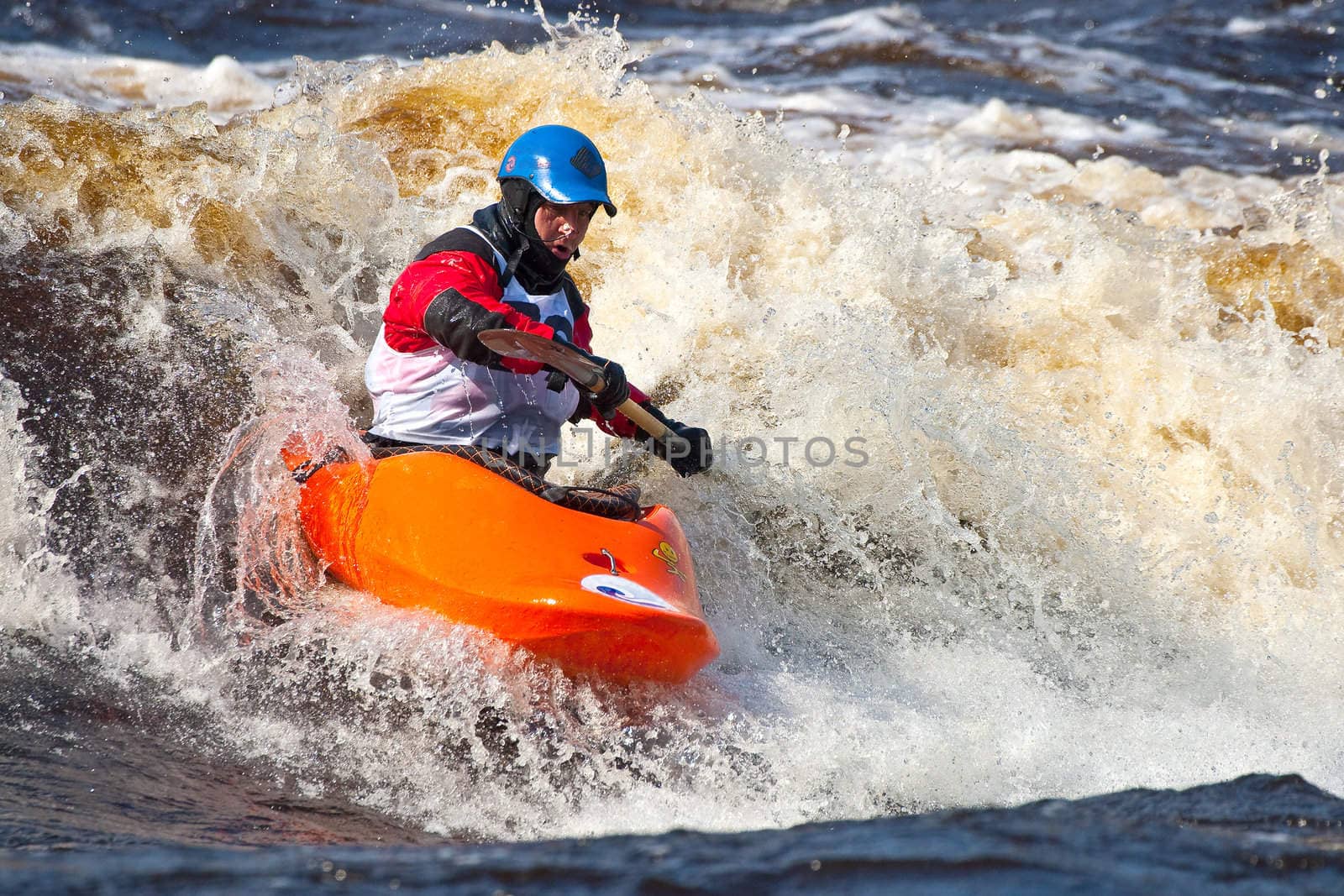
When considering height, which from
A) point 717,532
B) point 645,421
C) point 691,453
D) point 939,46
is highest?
point 939,46

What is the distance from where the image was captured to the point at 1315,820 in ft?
7.70

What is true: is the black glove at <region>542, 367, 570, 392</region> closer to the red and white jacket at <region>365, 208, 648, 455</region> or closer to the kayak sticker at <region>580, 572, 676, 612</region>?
the red and white jacket at <region>365, 208, 648, 455</region>

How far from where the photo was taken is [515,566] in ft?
9.89

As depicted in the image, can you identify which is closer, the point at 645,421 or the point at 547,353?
the point at 547,353

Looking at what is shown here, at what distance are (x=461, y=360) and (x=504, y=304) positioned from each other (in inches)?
11.9

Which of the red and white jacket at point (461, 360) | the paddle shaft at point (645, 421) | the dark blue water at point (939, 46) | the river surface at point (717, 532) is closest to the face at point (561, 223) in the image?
the red and white jacket at point (461, 360)

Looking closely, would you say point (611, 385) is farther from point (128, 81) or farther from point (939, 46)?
point (939, 46)

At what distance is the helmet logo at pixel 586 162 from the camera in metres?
3.50

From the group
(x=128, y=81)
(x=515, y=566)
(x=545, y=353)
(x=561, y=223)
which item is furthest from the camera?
(x=128, y=81)

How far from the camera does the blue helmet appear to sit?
3455mm

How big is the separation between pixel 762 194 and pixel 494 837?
3920 mm

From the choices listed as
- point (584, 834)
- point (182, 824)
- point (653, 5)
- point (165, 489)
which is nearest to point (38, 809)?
point (182, 824)

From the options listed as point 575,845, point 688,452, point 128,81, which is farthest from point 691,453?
point 128,81

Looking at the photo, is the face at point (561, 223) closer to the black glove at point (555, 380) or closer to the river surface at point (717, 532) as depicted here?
the black glove at point (555, 380)
